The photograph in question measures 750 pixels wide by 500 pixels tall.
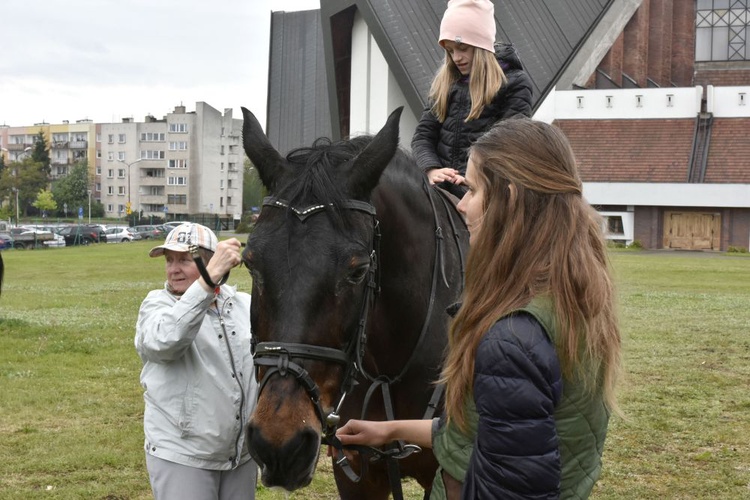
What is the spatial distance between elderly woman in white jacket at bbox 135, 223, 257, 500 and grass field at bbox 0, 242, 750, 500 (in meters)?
1.84

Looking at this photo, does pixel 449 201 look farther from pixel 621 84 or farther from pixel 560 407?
pixel 621 84

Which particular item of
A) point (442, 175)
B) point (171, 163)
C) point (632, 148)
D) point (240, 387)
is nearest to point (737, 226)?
point (632, 148)

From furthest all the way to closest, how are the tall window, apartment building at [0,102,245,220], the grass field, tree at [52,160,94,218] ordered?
1. apartment building at [0,102,245,220]
2. tree at [52,160,94,218]
3. the tall window
4. the grass field

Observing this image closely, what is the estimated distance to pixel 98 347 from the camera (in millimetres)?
14156

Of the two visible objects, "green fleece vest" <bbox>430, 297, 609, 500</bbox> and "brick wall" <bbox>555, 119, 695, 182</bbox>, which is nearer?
"green fleece vest" <bbox>430, 297, 609, 500</bbox>

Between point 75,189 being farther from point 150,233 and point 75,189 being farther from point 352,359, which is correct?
point 352,359

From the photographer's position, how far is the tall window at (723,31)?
66.1m

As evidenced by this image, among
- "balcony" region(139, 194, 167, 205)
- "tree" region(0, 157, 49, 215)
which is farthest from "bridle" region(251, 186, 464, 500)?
"balcony" region(139, 194, 167, 205)

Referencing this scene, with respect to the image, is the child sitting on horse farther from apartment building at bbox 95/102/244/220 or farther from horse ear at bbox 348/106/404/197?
apartment building at bbox 95/102/244/220

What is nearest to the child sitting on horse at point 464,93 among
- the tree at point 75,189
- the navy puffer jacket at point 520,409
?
the navy puffer jacket at point 520,409

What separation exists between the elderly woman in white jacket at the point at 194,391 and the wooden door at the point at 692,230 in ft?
163

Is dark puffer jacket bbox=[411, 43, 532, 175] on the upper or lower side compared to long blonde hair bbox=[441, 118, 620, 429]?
upper

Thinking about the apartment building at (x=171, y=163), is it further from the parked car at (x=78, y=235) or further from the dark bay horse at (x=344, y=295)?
the dark bay horse at (x=344, y=295)

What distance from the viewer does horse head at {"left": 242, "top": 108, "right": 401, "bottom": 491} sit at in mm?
2654
